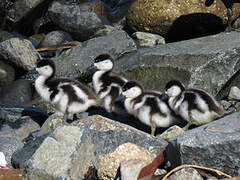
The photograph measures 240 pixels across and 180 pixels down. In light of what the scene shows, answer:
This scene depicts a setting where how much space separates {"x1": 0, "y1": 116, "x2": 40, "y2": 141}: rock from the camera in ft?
24.1

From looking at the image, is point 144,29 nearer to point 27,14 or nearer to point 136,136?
point 27,14

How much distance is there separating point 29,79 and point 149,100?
4989 millimetres

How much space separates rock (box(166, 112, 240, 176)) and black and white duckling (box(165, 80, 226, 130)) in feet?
5.06

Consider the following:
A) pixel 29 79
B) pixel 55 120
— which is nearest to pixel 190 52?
pixel 55 120

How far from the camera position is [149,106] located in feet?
21.5

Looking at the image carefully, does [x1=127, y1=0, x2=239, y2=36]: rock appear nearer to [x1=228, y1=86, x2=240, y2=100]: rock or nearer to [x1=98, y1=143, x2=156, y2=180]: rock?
[x1=228, y1=86, x2=240, y2=100]: rock

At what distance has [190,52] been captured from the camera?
7812 millimetres

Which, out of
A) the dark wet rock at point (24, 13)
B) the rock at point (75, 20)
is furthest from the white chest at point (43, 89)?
the dark wet rock at point (24, 13)

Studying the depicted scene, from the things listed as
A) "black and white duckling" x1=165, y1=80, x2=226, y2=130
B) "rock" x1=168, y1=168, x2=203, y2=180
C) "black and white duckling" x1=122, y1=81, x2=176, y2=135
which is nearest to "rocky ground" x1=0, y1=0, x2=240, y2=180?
"rock" x1=168, y1=168, x2=203, y2=180

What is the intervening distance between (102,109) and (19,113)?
1615 mm

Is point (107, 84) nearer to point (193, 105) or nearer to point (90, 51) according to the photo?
point (193, 105)

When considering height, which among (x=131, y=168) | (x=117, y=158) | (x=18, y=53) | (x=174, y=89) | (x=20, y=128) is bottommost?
(x=18, y=53)

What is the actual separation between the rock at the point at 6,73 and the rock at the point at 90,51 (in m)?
1.83

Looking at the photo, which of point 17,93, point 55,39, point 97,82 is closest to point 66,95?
point 97,82
